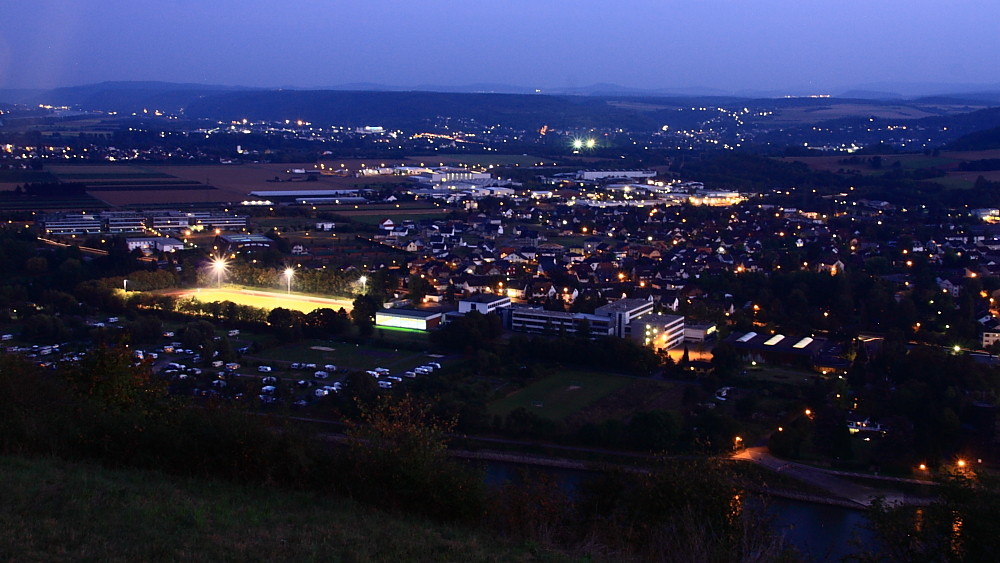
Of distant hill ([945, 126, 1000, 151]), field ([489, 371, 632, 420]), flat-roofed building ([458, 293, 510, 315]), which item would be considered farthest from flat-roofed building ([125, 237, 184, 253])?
distant hill ([945, 126, 1000, 151])

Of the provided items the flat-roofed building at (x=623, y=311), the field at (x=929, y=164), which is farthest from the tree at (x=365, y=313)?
the field at (x=929, y=164)

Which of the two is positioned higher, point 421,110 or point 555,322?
point 421,110

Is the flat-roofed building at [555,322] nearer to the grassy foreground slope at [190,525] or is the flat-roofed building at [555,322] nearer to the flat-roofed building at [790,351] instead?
the flat-roofed building at [790,351]

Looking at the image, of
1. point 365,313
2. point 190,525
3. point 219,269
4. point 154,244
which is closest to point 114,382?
point 190,525

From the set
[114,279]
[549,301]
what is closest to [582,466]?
[549,301]

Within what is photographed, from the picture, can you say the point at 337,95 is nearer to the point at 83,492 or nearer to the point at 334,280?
the point at 334,280

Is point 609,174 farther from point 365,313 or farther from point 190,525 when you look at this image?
point 190,525
